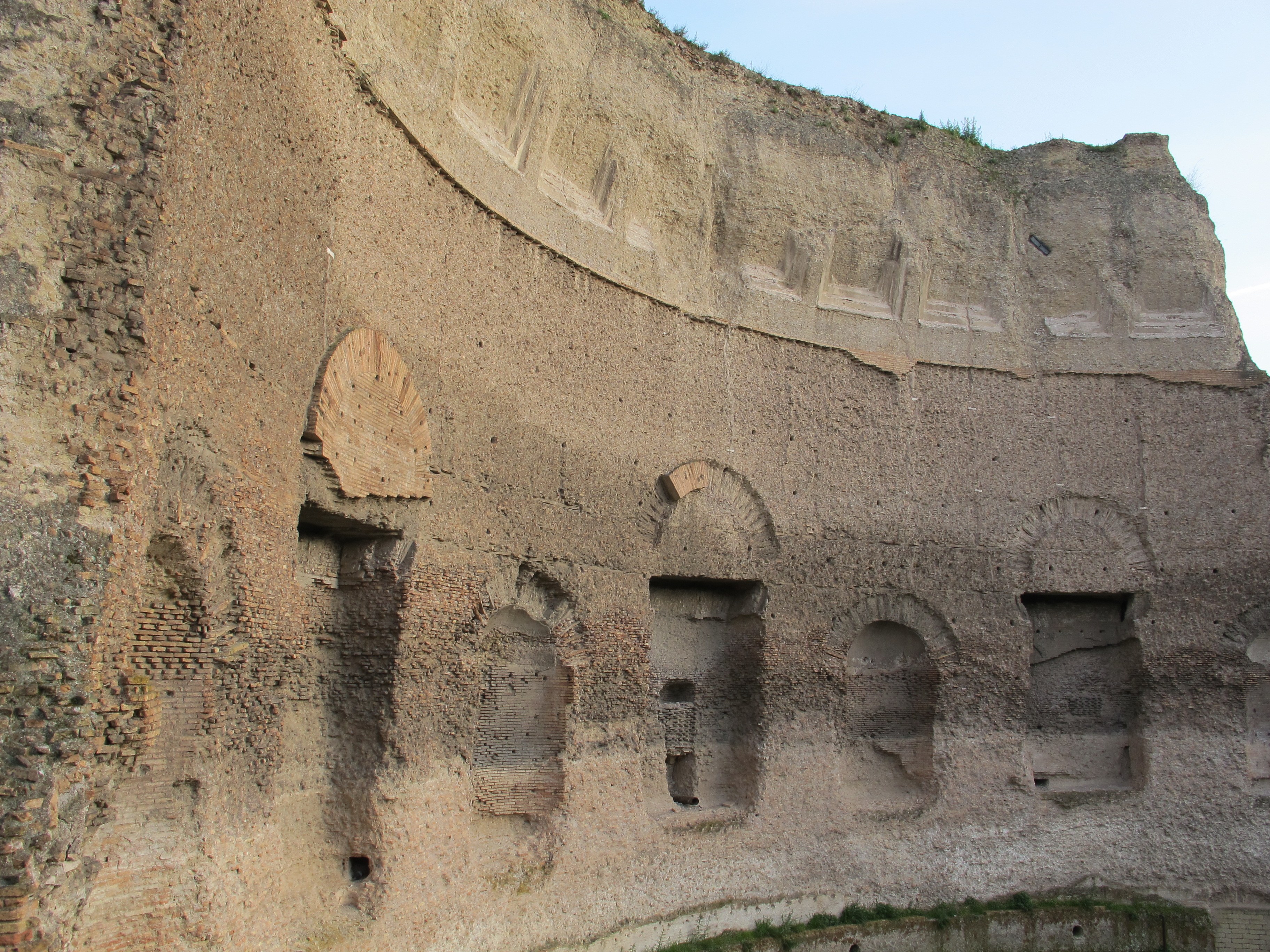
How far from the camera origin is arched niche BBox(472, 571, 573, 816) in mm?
6449

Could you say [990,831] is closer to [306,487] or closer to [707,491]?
[707,491]

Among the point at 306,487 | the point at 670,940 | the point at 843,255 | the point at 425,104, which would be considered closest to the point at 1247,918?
the point at 670,940

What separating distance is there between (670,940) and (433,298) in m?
4.79

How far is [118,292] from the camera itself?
3383mm

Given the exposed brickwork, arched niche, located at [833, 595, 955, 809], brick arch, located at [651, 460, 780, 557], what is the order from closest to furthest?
1. brick arch, located at [651, 460, 780, 557]
2. arched niche, located at [833, 595, 955, 809]
3. the exposed brickwork

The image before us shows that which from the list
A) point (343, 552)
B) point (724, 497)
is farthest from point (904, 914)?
Answer: point (343, 552)

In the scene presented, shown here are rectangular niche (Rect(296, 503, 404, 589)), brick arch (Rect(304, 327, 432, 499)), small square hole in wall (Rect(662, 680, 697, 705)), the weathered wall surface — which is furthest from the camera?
small square hole in wall (Rect(662, 680, 697, 705))

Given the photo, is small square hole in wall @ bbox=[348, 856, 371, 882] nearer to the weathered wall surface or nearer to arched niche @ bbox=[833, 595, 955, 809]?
the weathered wall surface

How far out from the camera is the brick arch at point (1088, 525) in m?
9.70

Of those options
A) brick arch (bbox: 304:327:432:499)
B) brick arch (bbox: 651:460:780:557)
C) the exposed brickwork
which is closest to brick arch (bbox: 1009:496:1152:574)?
brick arch (bbox: 651:460:780:557)

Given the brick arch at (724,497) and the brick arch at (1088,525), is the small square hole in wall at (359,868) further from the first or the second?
the brick arch at (1088,525)

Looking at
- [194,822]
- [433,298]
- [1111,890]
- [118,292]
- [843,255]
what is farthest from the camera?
[843,255]

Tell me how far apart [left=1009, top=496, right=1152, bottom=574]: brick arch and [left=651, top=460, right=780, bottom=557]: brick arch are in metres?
2.85

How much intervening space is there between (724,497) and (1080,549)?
400 cm
